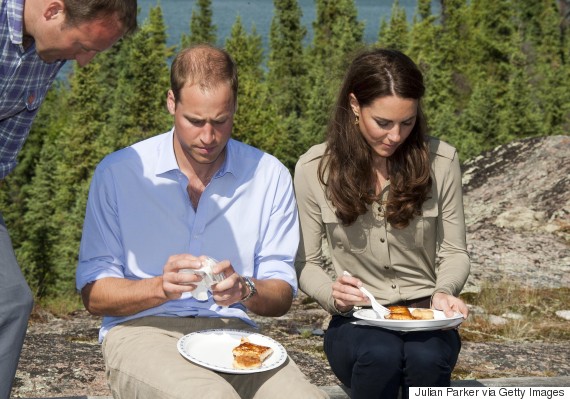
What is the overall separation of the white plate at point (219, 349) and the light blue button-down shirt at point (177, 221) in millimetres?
263

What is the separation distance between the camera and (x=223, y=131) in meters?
3.88

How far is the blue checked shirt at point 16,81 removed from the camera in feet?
11.3

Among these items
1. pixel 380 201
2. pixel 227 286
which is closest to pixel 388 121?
pixel 380 201

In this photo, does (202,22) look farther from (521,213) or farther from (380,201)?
(380,201)

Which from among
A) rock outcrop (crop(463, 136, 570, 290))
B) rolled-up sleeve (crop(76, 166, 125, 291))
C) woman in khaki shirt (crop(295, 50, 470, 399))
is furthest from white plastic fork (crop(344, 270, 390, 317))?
rock outcrop (crop(463, 136, 570, 290))

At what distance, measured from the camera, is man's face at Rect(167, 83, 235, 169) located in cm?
383

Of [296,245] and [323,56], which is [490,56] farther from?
[296,245]

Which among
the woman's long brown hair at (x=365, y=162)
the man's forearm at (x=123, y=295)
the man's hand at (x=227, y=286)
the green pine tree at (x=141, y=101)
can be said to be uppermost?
the woman's long brown hair at (x=365, y=162)

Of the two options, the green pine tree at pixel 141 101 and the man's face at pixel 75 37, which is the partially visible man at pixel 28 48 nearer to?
the man's face at pixel 75 37

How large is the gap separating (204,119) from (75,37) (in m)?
0.66

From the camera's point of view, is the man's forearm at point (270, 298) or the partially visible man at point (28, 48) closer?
the partially visible man at point (28, 48)

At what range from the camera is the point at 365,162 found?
442 centimetres

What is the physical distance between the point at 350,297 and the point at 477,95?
43.0 meters

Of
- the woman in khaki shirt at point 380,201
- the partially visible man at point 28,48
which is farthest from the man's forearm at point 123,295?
the woman in khaki shirt at point 380,201
